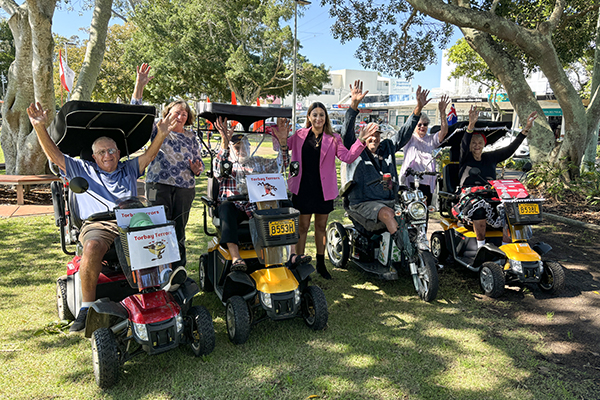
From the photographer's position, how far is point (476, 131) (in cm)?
541

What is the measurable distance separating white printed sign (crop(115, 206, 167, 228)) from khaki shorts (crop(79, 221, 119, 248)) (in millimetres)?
436

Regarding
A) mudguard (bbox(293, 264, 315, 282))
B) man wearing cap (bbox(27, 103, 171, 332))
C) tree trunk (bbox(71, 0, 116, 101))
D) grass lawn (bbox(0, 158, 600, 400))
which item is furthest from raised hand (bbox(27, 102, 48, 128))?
tree trunk (bbox(71, 0, 116, 101))

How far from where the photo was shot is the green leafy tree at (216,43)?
27444mm

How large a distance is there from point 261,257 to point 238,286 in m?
0.51

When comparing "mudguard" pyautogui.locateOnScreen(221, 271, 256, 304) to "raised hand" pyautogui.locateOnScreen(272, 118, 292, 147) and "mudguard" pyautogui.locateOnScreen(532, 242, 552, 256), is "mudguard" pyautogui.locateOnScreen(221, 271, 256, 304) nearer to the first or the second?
"raised hand" pyautogui.locateOnScreen(272, 118, 292, 147)

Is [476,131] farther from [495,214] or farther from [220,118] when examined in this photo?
Answer: [220,118]

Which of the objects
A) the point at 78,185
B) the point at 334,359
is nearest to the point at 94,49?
the point at 78,185

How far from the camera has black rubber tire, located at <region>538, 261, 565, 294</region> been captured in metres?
4.45

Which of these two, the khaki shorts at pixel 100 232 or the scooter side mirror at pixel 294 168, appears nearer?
the khaki shorts at pixel 100 232

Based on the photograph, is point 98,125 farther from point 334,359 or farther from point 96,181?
point 334,359

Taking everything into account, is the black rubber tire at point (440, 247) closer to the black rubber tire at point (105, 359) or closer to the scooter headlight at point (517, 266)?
the scooter headlight at point (517, 266)

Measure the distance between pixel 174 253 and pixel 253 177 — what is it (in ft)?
3.73

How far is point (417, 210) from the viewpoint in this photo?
173 inches

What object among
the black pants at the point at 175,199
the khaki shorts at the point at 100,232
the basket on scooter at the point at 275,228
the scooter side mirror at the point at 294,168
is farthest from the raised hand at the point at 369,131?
the khaki shorts at the point at 100,232
